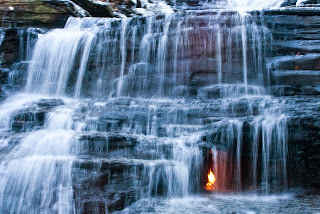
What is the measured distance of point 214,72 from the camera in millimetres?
9766

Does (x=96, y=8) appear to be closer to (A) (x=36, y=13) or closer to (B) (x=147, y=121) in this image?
(A) (x=36, y=13)

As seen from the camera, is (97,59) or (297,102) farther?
(97,59)

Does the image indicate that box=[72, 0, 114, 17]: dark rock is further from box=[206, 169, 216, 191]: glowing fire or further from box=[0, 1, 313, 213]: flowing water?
box=[206, 169, 216, 191]: glowing fire

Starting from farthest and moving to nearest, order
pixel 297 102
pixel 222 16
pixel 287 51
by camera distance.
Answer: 1. pixel 222 16
2. pixel 287 51
3. pixel 297 102

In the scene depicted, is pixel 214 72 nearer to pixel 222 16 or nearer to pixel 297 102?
pixel 222 16

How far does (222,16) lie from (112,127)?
5.18 metres

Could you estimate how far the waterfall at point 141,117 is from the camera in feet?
20.0

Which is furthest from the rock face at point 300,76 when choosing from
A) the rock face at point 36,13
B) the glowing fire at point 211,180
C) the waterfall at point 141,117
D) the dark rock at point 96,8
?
the rock face at point 36,13

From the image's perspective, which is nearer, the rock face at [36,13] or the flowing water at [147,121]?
the flowing water at [147,121]

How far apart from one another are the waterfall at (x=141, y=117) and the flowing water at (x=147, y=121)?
0.03m

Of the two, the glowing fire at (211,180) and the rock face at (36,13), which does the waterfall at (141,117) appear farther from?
the rock face at (36,13)


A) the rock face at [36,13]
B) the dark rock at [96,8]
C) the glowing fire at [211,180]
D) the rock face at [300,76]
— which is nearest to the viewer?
the glowing fire at [211,180]

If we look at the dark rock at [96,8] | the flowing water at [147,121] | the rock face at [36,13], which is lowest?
the flowing water at [147,121]

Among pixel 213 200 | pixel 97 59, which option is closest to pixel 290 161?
pixel 213 200
